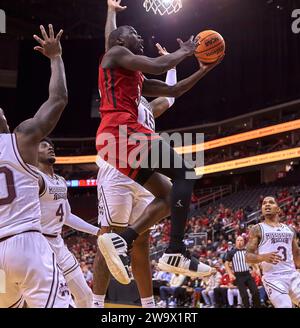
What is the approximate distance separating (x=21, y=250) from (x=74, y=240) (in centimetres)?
2932

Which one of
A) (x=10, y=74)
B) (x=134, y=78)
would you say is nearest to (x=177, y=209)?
(x=134, y=78)

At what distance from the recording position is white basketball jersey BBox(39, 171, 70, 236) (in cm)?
579

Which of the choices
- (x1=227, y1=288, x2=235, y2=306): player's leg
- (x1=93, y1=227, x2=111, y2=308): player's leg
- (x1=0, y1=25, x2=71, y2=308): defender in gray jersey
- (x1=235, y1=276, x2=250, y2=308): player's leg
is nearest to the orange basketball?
(x1=0, y1=25, x2=71, y2=308): defender in gray jersey

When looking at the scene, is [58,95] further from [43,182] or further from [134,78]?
[43,182]

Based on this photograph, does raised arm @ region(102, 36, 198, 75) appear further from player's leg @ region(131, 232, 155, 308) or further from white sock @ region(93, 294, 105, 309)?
white sock @ region(93, 294, 105, 309)

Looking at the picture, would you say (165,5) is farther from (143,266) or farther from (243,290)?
(143,266)

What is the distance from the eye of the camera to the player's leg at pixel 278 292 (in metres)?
7.13

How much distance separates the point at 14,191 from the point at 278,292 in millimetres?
4771

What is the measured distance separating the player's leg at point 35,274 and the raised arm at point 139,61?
5.40ft

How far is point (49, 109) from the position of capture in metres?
3.67

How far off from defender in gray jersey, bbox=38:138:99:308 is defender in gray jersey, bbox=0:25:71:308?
6.03 feet

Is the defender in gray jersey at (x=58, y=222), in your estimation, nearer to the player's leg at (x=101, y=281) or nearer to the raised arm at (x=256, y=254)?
the player's leg at (x=101, y=281)

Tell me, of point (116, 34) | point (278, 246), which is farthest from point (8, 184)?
point (278, 246)
